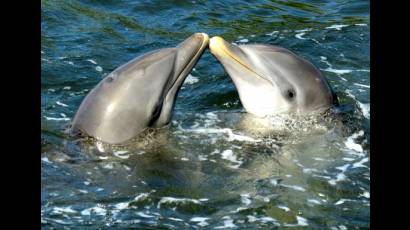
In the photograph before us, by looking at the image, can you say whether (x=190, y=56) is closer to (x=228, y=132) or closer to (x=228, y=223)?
(x=228, y=132)

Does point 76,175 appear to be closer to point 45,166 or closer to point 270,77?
point 45,166

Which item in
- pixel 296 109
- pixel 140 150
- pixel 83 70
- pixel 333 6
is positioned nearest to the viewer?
pixel 140 150

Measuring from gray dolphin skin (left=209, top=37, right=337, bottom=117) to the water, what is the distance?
0.68 ft

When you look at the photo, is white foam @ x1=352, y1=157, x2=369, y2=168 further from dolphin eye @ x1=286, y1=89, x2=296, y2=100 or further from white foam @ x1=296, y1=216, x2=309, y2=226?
white foam @ x1=296, y1=216, x2=309, y2=226

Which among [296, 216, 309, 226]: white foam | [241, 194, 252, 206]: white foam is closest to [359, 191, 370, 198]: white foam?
[296, 216, 309, 226]: white foam

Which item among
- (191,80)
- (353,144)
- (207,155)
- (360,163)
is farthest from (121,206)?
(191,80)

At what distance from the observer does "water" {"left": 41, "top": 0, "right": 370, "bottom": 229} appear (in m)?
6.86

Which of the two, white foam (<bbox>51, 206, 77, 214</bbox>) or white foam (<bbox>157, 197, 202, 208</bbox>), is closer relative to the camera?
white foam (<bbox>51, 206, 77, 214</bbox>)

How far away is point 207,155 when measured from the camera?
27.7 ft

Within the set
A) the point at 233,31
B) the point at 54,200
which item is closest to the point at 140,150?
the point at 54,200
